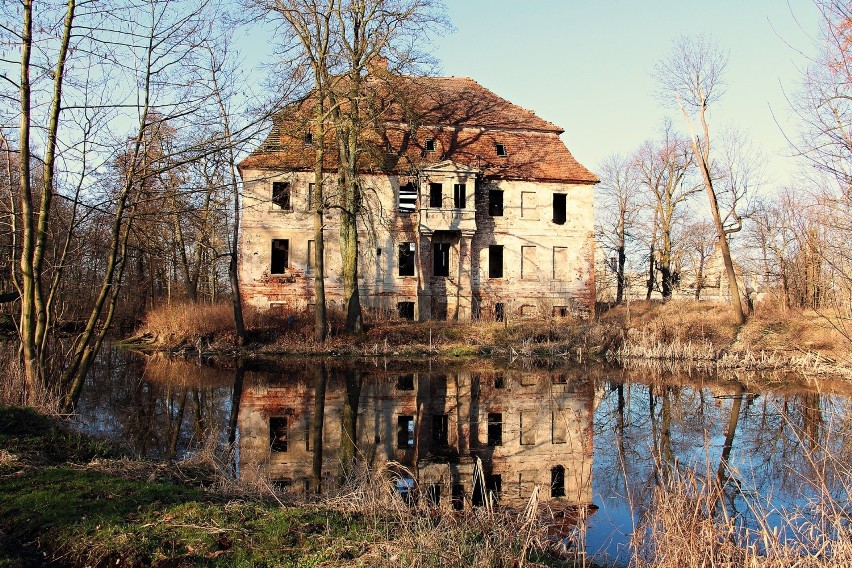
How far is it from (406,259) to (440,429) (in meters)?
20.3

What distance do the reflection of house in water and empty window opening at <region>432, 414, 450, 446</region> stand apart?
17 millimetres

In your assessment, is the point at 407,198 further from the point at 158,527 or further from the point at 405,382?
the point at 158,527

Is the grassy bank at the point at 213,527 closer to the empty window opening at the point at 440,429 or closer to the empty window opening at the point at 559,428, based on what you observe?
the empty window opening at the point at 440,429

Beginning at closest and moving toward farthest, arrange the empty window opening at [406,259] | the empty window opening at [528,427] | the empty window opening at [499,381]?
1. the empty window opening at [528,427]
2. the empty window opening at [499,381]
3. the empty window opening at [406,259]

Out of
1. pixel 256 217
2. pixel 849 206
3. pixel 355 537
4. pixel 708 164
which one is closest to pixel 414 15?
pixel 256 217

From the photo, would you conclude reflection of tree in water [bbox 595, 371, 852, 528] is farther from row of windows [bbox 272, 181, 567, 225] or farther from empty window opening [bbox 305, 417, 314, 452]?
row of windows [bbox 272, 181, 567, 225]

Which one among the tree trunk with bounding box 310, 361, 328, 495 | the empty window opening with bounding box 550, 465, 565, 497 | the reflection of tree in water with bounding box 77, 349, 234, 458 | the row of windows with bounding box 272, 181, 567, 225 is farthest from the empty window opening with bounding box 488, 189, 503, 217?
the empty window opening with bounding box 550, 465, 565, 497

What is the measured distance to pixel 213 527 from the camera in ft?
16.5

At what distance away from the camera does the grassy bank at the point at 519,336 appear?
22438mm

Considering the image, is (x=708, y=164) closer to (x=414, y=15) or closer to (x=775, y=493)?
(x=414, y=15)

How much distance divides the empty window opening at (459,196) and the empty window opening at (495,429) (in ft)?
62.0

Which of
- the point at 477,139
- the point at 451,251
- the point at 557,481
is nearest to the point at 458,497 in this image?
the point at 557,481

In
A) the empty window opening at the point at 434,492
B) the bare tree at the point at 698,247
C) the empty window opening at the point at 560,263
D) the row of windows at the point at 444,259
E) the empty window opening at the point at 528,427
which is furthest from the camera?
the bare tree at the point at 698,247

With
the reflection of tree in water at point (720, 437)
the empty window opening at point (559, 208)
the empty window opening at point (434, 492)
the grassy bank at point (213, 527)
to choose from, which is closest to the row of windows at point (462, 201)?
the empty window opening at point (559, 208)
